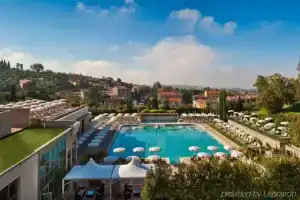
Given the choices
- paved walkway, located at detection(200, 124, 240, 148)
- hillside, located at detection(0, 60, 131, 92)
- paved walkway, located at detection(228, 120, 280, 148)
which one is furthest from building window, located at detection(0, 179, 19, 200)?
hillside, located at detection(0, 60, 131, 92)

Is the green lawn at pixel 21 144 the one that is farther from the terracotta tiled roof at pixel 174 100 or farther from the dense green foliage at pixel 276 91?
the terracotta tiled roof at pixel 174 100

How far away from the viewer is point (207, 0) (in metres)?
23.3

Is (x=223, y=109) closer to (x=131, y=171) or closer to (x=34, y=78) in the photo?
(x=131, y=171)

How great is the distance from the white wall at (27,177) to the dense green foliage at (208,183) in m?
3.52

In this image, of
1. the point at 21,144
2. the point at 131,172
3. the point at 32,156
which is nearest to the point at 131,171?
the point at 131,172

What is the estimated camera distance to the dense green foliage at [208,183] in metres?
9.07

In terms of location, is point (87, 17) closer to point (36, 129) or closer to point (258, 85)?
point (36, 129)

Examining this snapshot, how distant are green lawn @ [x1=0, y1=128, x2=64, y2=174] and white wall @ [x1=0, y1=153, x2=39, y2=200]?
0.76 ft

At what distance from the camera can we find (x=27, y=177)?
28.7ft

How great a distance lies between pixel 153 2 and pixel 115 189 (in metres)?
16.3

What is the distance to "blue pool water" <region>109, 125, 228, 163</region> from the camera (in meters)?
19.5

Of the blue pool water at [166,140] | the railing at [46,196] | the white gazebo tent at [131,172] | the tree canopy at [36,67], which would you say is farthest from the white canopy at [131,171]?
the tree canopy at [36,67]

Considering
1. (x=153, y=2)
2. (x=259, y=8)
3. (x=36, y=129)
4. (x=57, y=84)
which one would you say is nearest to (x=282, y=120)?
(x=259, y=8)

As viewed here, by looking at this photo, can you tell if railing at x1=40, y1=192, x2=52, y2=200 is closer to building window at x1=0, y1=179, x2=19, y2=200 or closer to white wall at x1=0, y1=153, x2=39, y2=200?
white wall at x1=0, y1=153, x2=39, y2=200
